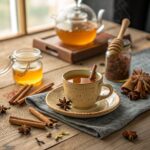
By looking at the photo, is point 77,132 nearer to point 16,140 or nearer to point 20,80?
point 16,140

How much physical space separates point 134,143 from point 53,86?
1.11 ft

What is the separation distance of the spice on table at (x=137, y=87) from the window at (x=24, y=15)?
24.5 inches

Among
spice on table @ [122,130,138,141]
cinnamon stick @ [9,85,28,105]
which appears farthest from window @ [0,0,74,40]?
spice on table @ [122,130,138,141]

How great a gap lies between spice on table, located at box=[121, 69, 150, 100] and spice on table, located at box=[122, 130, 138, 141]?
159 mm

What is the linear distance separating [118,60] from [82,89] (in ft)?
0.84

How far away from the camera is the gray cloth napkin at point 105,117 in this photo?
2.62 ft

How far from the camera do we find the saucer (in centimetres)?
83

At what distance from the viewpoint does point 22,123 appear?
2.70 feet

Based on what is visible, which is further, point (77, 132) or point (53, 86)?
point (53, 86)

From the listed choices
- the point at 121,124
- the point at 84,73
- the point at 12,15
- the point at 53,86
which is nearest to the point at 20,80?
the point at 53,86

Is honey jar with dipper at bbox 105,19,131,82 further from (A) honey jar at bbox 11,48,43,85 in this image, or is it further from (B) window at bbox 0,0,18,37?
(B) window at bbox 0,0,18,37

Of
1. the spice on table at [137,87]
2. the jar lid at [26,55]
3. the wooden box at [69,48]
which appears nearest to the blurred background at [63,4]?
the wooden box at [69,48]

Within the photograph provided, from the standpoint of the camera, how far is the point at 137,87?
3.14 feet

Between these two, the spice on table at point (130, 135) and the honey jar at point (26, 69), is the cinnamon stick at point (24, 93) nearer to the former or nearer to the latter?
the honey jar at point (26, 69)
